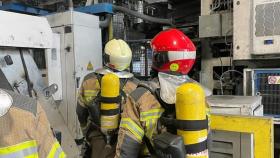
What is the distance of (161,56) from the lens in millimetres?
1734

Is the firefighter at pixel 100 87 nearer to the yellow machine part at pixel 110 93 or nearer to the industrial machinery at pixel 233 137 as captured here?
the yellow machine part at pixel 110 93

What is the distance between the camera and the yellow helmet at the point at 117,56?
2656mm

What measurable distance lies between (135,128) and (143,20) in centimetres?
274

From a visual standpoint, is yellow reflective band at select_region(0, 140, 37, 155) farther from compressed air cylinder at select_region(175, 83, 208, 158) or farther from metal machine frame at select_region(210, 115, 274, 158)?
metal machine frame at select_region(210, 115, 274, 158)

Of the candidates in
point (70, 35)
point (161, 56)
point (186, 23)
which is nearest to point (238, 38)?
point (186, 23)

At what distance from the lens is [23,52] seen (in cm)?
233

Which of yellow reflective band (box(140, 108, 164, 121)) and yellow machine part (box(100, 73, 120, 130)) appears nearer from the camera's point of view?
yellow reflective band (box(140, 108, 164, 121))

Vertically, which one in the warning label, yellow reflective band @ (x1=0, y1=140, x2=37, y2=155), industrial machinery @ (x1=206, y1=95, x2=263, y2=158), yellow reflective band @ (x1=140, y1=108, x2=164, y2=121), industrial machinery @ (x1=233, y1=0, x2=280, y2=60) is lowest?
industrial machinery @ (x1=206, y1=95, x2=263, y2=158)

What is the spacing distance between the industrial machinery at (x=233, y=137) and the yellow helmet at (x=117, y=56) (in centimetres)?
92

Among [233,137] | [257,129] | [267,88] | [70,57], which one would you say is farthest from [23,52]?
[267,88]

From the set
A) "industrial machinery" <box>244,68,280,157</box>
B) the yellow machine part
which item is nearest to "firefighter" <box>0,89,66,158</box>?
the yellow machine part

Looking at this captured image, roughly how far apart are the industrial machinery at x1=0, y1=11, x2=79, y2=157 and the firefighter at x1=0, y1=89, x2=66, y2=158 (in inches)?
50.7

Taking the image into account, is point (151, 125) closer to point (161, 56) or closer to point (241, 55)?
point (161, 56)

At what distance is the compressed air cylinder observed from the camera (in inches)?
48.6
